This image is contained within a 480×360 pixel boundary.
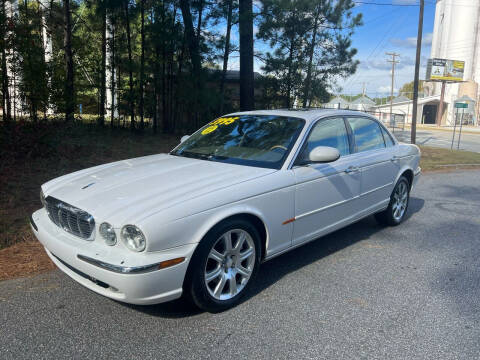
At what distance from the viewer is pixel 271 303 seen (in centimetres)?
337

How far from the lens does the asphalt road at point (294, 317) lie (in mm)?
2703

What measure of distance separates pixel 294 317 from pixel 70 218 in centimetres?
192

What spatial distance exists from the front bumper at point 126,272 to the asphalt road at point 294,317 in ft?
1.07

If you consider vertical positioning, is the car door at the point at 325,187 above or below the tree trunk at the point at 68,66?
below

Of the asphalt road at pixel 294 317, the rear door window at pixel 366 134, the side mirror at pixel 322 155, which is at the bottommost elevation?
the asphalt road at pixel 294 317

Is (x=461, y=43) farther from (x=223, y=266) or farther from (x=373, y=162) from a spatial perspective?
(x=223, y=266)

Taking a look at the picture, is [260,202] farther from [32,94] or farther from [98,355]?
[32,94]

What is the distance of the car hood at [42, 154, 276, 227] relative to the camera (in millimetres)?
2859

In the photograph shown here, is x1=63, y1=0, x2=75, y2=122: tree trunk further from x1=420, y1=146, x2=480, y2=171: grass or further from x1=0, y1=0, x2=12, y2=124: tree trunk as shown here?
x1=420, y1=146, x2=480, y2=171: grass

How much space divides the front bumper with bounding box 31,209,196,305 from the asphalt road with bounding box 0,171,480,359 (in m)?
0.32

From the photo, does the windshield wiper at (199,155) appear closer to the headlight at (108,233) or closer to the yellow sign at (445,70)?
the headlight at (108,233)

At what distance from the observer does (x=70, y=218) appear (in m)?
3.09

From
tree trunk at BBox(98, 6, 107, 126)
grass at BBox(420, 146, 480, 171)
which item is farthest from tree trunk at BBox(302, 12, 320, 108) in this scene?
tree trunk at BBox(98, 6, 107, 126)

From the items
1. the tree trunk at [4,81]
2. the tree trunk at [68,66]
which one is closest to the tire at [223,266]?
the tree trunk at [4,81]
